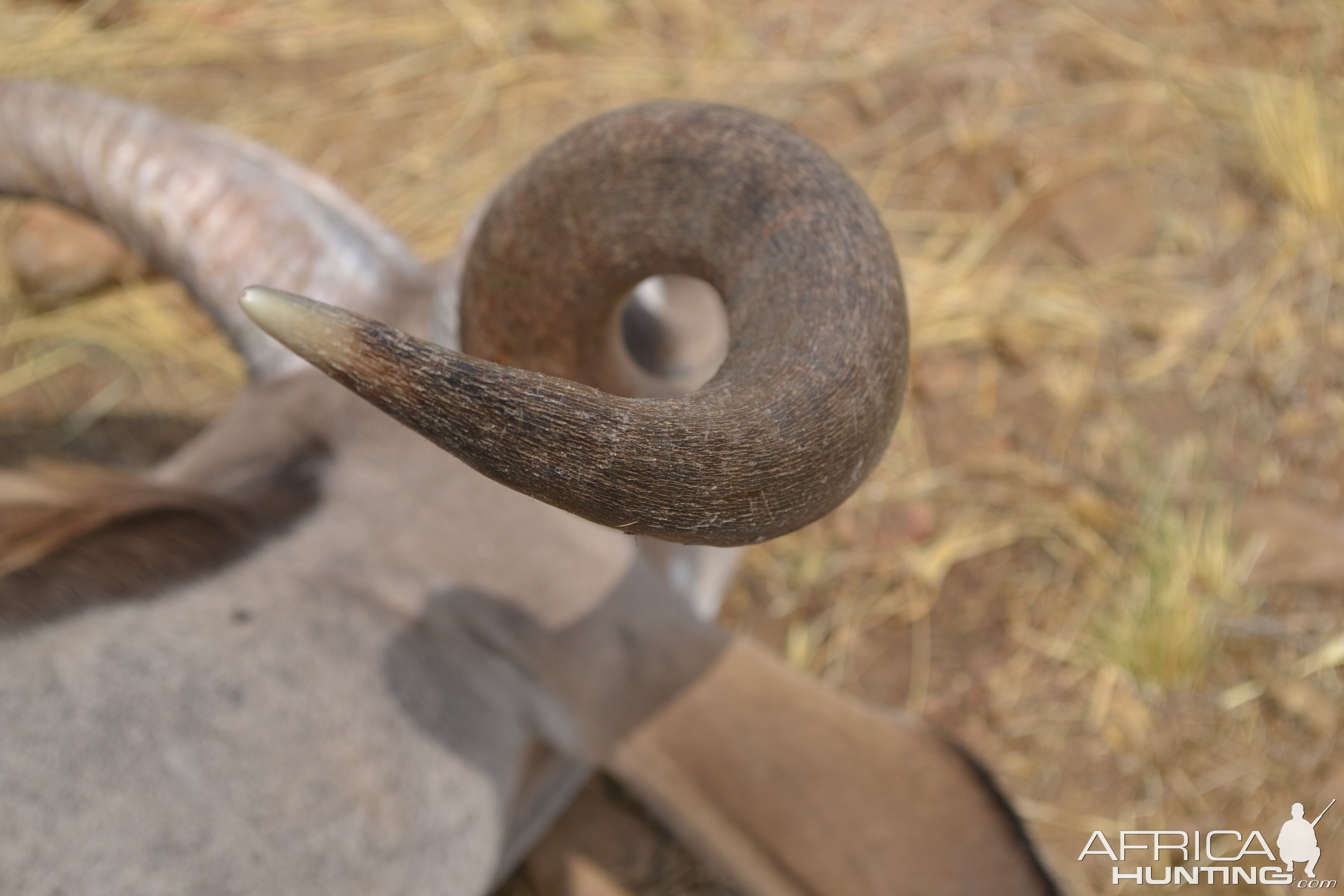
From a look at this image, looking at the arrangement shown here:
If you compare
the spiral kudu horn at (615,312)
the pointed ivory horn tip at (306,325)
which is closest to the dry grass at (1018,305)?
the spiral kudu horn at (615,312)

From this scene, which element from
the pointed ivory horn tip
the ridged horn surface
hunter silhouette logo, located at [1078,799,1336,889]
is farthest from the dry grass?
the pointed ivory horn tip

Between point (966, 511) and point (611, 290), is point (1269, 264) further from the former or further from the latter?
point (611, 290)

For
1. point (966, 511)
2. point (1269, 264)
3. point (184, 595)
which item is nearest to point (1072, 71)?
point (1269, 264)

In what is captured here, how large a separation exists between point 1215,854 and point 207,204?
2.62 metres

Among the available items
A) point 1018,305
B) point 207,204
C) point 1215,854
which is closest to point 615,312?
point 207,204

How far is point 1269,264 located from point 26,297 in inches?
157

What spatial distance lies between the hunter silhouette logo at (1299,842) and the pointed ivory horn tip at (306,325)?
2328mm

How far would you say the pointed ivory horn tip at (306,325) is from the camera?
872mm

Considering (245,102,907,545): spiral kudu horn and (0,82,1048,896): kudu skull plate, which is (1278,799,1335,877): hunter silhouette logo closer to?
(0,82,1048,896): kudu skull plate

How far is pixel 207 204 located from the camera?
2.32 m

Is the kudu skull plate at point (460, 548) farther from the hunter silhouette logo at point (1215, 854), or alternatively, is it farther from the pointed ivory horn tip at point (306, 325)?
the hunter silhouette logo at point (1215, 854)

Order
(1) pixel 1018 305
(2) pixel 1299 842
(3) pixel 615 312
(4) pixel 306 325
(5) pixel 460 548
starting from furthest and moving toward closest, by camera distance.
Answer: (1) pixel 1018 305 < (2) pixel 1299 842 < (5) pixel 460 548 < (3) pixel 615 312 < (4) pixel 306 325

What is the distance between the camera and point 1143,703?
254cm

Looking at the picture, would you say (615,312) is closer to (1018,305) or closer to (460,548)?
(460,548)
